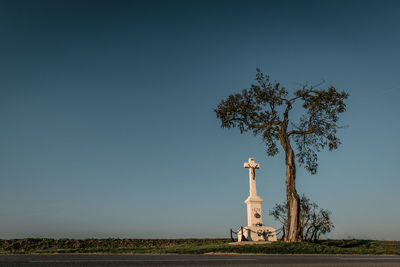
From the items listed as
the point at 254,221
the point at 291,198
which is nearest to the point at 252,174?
the point at 254,221

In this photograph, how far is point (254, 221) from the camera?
2575 cm

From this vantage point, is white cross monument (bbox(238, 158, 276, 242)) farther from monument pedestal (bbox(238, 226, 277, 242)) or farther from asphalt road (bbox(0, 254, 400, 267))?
asphalt road (bbox(0, 254, 400, 267))

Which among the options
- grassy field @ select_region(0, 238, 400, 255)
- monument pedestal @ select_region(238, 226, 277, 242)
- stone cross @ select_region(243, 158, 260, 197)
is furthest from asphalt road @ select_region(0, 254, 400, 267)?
stone cross @ select_region(243, 158, 260, 197)

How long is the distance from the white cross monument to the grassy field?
7.40 feet

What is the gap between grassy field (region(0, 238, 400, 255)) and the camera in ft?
55.7

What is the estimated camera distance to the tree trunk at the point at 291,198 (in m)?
22.4

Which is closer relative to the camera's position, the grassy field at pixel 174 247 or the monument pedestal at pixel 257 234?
the grassy field at pixel 174 247

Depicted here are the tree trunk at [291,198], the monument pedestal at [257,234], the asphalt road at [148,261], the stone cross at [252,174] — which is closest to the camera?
the asphalt road at [148,261]

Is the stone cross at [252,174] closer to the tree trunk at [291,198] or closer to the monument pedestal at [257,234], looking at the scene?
the monument pedestal at [257,234]

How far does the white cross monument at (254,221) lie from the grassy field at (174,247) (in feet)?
7.40

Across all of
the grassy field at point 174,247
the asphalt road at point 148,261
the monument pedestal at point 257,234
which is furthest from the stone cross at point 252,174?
the asphalt road at point 148,261

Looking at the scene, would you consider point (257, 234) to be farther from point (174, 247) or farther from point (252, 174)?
point (174, 247)

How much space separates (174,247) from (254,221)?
8224 mm

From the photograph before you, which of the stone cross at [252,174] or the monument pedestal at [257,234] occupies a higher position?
the stone cross at [252,174]
